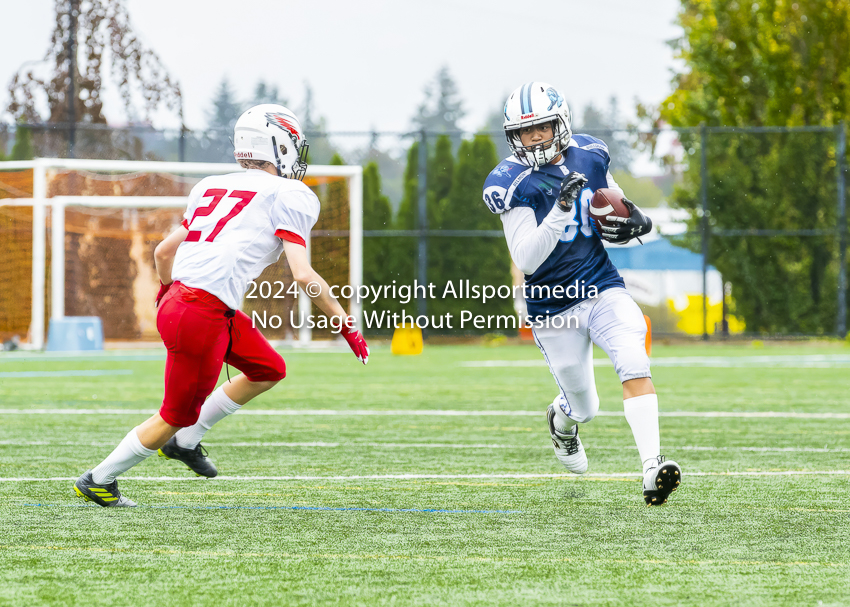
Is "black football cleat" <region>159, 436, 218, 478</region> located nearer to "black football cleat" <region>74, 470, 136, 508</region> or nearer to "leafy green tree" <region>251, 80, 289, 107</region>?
"black football cleat" <region>74, 470, 136, 508</region>

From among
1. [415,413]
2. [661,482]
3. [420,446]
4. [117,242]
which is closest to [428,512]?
[661,482]

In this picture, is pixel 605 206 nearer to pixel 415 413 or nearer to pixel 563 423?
pixel 563 423

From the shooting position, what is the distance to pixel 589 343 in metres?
5.10

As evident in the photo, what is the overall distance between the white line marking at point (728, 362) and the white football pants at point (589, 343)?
28.6 ft

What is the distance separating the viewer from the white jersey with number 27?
4.45 meters

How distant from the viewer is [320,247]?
20.4m

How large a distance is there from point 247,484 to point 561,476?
4.98 ft

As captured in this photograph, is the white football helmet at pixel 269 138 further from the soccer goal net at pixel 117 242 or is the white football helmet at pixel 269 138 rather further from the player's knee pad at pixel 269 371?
the soccer goal net at pixel 117 242

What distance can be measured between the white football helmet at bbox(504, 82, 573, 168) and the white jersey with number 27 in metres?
1.03

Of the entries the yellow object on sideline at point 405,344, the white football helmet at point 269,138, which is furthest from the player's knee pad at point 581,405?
the yellow object on sideline at point 405,344

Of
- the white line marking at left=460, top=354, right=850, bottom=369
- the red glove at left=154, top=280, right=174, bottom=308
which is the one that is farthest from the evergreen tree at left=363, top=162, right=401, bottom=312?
the red glove at left=154, top=280, right=174, bottom=308

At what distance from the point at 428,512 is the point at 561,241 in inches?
55.2

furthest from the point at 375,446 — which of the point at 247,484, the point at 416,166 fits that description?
the point at 416,166

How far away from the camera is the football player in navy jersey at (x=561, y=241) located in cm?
481
